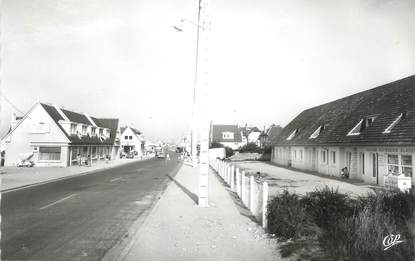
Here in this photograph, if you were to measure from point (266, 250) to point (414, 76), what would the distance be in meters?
21.2

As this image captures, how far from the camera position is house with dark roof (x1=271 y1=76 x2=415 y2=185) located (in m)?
18.4

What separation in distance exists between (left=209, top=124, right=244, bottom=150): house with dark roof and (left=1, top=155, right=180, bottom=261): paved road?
221 ft

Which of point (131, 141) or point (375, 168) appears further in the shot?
point (131, 141)

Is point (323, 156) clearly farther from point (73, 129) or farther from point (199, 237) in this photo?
point (73, 129)

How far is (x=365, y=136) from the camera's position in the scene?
21578mm

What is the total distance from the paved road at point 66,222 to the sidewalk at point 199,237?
2.32ft

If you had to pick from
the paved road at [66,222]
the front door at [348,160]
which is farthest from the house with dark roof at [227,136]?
the paved road at [66,222]

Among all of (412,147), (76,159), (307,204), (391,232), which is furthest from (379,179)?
(76,159)

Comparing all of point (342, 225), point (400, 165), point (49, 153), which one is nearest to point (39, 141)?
point (49, 153)

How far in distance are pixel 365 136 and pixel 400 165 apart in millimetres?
3853

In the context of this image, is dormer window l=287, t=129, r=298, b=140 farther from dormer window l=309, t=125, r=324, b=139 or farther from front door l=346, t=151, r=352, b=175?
front door l=346, t=151, r=352, b=175

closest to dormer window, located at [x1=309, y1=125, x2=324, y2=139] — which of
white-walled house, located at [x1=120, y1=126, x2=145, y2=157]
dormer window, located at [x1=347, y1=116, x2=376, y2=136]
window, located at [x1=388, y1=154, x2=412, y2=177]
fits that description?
dormer window, located at [x1=347, y1=116, x2=376, y2=136]

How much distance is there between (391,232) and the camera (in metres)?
5.94

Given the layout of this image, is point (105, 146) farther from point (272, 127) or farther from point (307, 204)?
point (307, 204)
